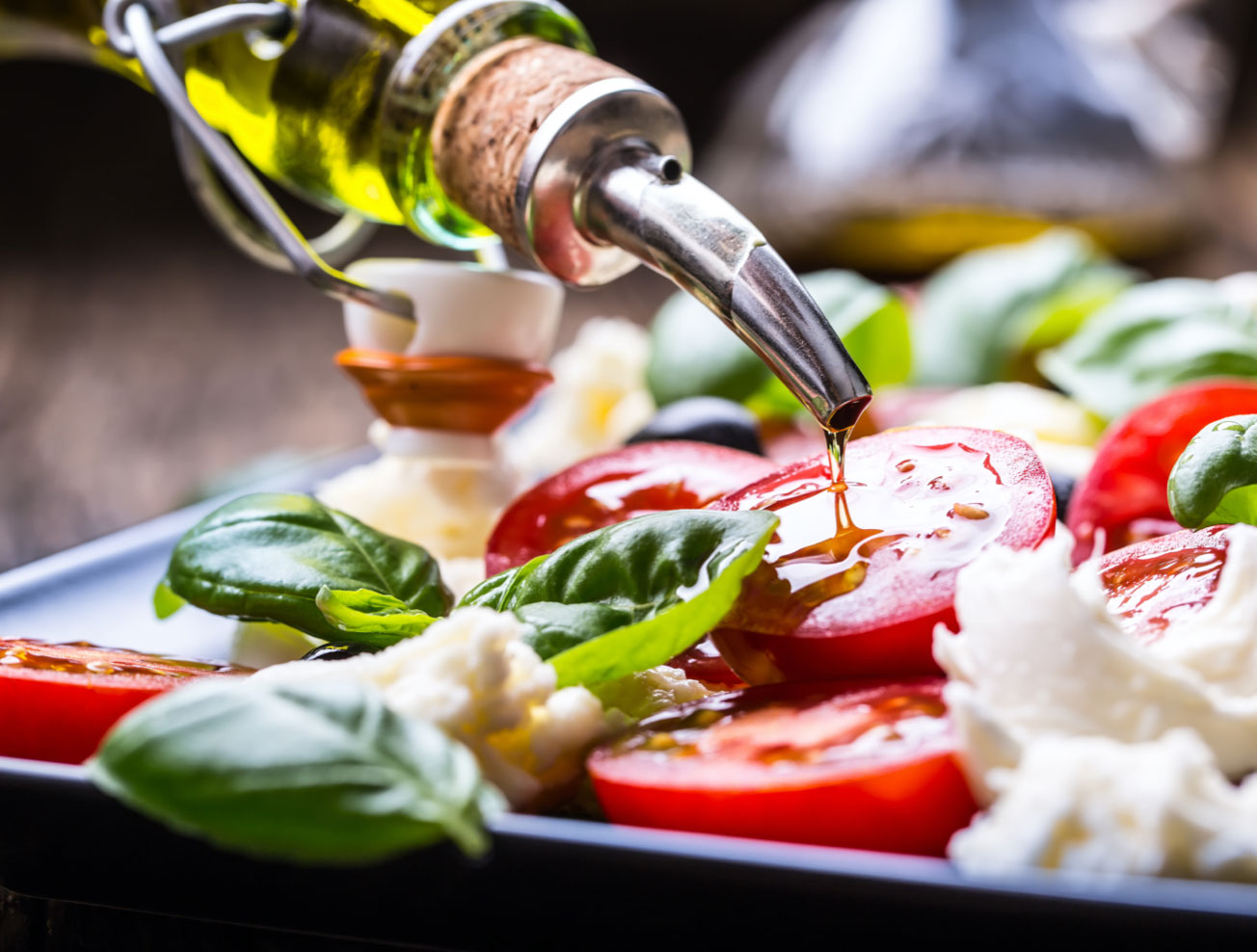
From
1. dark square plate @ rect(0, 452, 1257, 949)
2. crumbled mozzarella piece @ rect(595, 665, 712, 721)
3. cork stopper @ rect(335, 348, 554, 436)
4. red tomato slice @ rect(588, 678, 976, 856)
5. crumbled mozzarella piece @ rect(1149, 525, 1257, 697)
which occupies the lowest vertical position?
dark square plate @ rect(0, 452, 1257, 949)

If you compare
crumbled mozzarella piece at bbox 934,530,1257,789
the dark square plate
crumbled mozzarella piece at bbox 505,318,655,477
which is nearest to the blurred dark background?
crumbled mozzarella piece at bbox 505,318,655,477

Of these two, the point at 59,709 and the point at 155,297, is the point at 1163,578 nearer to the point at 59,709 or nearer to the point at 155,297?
the point at 59,709

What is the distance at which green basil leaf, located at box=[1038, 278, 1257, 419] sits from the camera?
3.58 ft

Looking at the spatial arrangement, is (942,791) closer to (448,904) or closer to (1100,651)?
(1100,651)

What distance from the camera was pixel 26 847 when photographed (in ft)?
1.69

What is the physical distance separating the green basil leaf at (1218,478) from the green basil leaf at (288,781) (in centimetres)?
37

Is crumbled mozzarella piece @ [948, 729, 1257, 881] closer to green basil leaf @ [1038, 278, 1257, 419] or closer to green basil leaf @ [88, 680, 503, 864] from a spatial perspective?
green basil leaf @ [88, 680, 503, 864]

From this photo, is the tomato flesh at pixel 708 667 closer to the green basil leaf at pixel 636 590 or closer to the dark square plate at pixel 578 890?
the green basil leaf at pixel 636 590

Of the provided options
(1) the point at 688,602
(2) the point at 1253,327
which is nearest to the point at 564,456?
(2) the point at 1253,327

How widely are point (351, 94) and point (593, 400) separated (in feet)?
1.85

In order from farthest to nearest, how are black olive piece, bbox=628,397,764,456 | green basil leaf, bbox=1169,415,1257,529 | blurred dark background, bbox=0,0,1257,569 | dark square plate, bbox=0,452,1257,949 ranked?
1. blurred dark background, bbox=0,0,1257,569
2. black olive piece, bbox=628,397,764,456
3. green basil leaf, bbox=1169,415,1257,529
4. dark square plate, bbox=0,452,1257,949

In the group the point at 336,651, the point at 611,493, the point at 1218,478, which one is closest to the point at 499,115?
the point at 611,493

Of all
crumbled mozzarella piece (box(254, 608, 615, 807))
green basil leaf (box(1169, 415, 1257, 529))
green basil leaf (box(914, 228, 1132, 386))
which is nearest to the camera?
crumbled mozzarella piece (box(254, 608, 615, 807))

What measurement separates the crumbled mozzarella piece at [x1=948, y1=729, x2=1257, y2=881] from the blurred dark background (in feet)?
3.61
